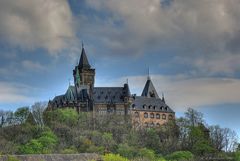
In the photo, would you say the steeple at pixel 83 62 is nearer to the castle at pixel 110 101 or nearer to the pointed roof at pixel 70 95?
the castle at pixel 110 101

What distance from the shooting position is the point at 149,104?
522 feet

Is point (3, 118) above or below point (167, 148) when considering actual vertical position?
above

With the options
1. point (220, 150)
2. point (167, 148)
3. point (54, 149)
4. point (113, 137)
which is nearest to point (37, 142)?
point (54, 149)

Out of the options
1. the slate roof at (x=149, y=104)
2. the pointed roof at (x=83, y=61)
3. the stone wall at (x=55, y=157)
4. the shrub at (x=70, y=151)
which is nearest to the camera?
the stone wall at (x=55, y=157)

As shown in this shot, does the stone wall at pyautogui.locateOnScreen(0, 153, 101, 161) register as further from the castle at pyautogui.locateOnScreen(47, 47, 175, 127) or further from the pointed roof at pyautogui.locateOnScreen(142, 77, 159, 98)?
the pointed roof at pyautogui.locateOnScreen(142, 77, 159, 98)

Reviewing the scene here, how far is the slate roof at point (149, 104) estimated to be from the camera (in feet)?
515

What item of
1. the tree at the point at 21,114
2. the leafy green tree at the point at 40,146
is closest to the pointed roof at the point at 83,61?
the tree at the point at 21,114

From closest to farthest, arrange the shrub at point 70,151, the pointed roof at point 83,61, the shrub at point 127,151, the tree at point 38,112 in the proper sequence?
the shrub at point 70,151
the shrub at point 127,151
the tree at point 38,112
the pointed roof at point 83,61

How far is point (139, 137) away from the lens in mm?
130000

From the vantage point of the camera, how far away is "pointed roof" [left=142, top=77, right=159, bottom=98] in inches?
6471

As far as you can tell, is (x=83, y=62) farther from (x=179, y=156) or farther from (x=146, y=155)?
(x=146, y=155)

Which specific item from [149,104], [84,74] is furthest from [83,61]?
[149,104]

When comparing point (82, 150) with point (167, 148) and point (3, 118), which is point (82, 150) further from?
point (3, 118)

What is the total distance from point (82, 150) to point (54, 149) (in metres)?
5.99
